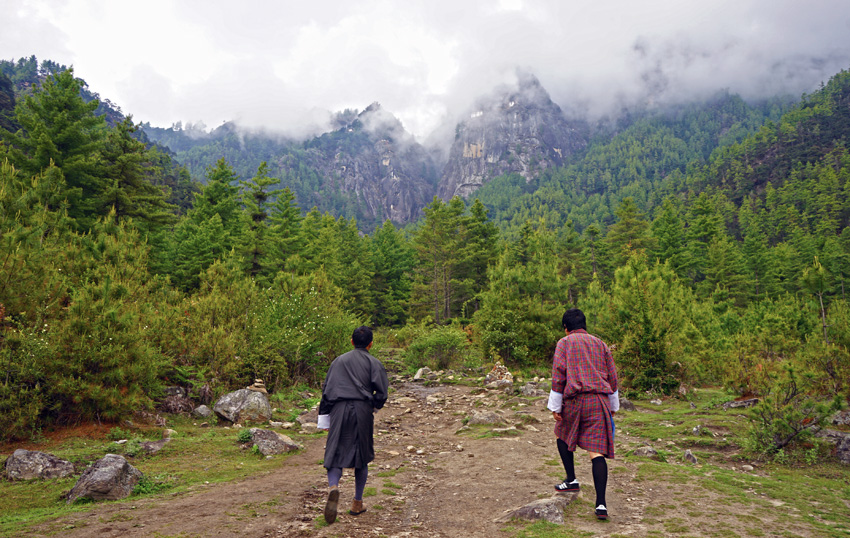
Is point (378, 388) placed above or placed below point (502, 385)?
above

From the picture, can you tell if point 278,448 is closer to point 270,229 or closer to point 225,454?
point 225,454

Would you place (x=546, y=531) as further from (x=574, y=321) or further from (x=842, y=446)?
(x=842, y=446)

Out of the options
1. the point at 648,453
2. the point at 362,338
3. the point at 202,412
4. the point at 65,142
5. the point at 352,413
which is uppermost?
the point at 65,142

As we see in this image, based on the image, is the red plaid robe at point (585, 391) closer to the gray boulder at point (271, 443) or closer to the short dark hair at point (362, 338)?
the short dark hair at point (362, 338)

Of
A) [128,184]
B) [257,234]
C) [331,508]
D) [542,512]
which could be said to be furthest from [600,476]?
[128,184]

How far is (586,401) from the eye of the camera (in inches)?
187

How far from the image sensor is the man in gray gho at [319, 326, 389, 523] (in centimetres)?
481

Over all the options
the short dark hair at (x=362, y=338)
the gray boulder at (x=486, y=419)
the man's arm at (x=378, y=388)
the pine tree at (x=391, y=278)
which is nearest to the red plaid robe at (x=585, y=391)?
the man's arm at (x=378, y=388)

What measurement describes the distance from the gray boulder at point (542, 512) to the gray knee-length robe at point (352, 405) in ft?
5.62

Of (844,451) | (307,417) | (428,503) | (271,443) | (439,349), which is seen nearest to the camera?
(428,503)

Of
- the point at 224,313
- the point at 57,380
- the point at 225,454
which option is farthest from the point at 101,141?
the point at 225,454

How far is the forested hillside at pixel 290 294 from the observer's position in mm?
8680

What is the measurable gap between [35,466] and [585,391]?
7579 mm

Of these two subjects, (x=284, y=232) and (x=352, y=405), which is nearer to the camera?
(x=352, y=405)
